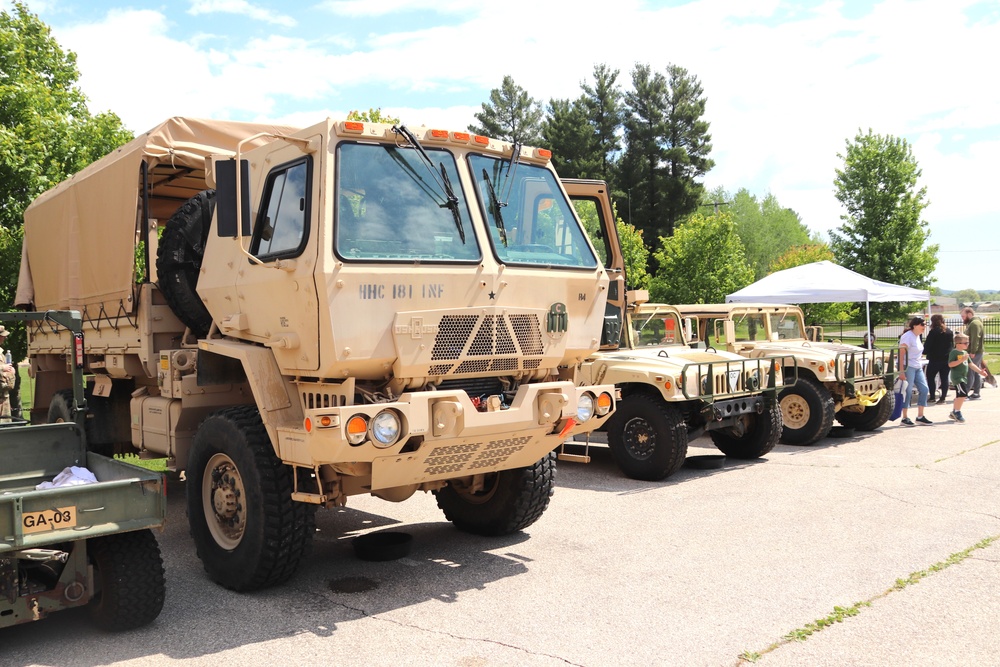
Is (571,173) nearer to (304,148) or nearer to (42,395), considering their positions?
(42,395)

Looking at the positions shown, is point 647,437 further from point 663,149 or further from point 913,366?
point 663,149

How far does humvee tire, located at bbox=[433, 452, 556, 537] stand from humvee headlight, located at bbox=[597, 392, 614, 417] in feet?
2.09

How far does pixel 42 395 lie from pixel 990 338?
40.1 metres

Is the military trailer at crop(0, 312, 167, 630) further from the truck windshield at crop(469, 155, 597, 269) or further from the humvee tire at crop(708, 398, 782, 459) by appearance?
the humvee tire at crop(708, 398, 782, 459)

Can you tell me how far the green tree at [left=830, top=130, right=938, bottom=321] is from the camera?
28.4 metres

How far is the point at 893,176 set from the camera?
28.6m

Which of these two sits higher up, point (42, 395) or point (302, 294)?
point (302, 294)

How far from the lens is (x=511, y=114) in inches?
2089

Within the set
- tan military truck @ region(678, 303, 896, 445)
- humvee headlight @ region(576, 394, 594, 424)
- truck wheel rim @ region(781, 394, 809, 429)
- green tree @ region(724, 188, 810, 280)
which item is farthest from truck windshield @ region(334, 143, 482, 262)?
green tree @ region(724, 188, 810, 280)

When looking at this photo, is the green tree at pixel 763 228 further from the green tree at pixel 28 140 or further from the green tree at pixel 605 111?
the green tree at pixel 28 140

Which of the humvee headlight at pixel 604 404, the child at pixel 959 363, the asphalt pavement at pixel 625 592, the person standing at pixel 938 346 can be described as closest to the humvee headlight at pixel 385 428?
the asphalt pavement at pixel 625 592

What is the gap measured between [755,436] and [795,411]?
1584 millimetres

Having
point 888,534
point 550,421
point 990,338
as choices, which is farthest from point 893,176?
point 550,421

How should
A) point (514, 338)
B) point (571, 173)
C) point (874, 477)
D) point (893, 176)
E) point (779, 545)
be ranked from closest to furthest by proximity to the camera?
point (514, 338)
point (779, 545)
point (874, 477)
point (893, 176)
point (571, 173)
